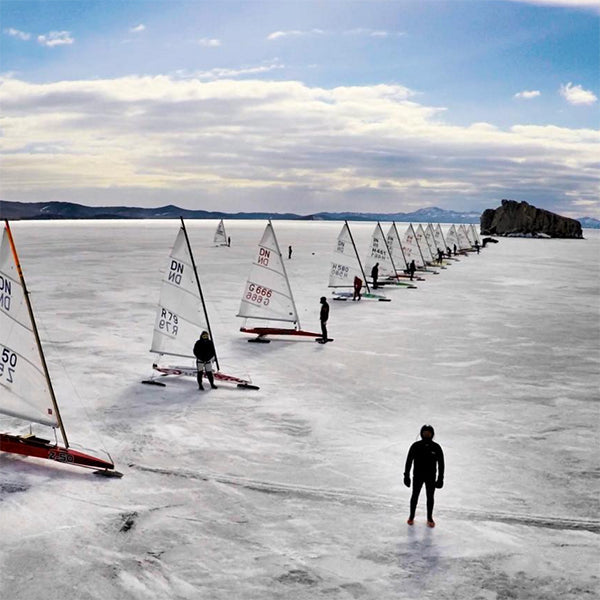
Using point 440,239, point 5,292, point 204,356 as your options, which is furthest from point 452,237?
point 5,292

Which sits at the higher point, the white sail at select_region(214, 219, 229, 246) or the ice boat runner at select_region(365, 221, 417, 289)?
the white sail at select_region(214, 219, 229, 246)

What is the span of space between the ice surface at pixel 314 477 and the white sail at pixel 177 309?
3.47ft

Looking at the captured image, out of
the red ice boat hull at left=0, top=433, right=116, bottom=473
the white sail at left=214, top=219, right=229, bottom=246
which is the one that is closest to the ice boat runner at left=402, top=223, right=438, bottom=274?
the red ice boat hull at left=0, top=433, right=116, bottom=473

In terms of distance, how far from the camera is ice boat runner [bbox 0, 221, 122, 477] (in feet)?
34.0

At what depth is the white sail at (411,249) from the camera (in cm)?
4772

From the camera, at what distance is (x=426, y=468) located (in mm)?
8797

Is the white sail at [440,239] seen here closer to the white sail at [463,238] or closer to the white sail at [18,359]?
the white sail at [463,238]

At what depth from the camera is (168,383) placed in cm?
1619

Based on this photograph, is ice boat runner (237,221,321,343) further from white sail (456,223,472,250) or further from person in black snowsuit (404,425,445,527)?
white sail (456,223,472,250)

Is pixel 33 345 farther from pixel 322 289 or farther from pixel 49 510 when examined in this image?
pixel 322 289

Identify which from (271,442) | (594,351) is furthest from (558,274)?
(271,442)

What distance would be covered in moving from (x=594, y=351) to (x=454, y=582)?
15733 mm

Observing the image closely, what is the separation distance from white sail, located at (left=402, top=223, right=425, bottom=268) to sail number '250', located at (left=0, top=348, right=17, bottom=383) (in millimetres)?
38692

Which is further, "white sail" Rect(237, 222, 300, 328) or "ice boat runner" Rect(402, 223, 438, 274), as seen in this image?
"ice boat runner" Rect(402, 223, 438, 274)
